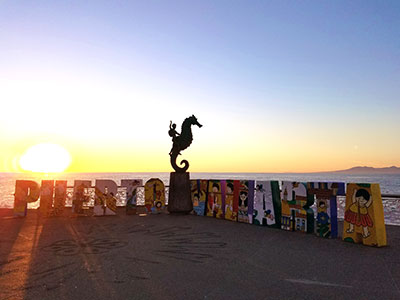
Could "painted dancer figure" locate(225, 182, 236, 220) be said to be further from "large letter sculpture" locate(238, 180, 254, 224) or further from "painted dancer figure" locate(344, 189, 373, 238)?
"painted dancer figure" locate(344, 189, 373, 238)

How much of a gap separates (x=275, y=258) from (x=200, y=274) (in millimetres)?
2001

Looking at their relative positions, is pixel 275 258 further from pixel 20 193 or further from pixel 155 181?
pixel 20 193

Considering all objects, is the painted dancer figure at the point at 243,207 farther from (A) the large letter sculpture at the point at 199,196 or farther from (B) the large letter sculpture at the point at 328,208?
(B) the large letter sculpture at the point at 328,208

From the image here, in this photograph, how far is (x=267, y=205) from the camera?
11.4 m

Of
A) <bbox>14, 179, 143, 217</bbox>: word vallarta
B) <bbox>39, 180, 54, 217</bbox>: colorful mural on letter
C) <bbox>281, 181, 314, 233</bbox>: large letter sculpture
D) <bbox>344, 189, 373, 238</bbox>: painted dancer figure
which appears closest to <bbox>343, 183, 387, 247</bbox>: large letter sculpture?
<bbox>344, 189, 373, 238</bbox>: painted dancer figure

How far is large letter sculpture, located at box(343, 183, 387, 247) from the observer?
26.5 feet

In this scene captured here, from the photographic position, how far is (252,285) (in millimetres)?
5047

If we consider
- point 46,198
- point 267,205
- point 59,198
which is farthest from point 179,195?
point 46,198

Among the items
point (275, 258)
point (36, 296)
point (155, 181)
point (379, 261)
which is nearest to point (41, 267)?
point (36, 296)

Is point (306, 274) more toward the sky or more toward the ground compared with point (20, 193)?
more toward the ground

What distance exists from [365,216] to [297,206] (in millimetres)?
2328

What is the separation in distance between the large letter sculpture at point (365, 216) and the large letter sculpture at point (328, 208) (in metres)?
0.37

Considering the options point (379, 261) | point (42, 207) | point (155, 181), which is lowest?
point (379, 261)

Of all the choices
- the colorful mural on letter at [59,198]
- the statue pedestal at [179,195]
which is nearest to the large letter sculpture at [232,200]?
the statue pedestal at [179,195]
